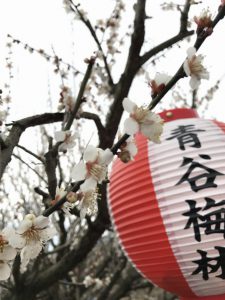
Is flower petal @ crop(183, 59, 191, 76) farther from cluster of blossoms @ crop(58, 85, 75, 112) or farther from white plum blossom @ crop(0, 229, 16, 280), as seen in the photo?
cluster of blossoms @ crop(58, 85, 75, 112)

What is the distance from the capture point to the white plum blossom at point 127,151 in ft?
3.82

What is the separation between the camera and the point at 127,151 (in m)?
1.17

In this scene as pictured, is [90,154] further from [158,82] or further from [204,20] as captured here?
[204,20]

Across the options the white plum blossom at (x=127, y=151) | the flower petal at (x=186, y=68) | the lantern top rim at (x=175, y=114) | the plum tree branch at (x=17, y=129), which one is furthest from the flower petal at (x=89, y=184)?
the lantern top rim at (x=175, y=114)

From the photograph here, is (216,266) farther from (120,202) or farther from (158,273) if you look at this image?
(120,202)

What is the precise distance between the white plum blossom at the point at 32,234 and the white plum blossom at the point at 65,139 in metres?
0.54

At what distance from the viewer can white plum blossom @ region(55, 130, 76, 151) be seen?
167 centimetres

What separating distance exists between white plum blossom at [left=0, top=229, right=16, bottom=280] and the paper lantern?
→ 1.15 meters

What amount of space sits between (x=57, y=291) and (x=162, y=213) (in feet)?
11.8

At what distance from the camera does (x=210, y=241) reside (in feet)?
6.57

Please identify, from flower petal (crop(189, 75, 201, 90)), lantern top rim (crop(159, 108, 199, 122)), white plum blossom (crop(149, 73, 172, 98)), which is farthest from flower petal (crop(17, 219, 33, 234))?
lantern top rim (crop(159, 108, 199, 122))

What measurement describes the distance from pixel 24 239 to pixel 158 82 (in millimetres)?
522

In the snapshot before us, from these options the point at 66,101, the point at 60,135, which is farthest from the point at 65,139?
Answer: the point at 66,101

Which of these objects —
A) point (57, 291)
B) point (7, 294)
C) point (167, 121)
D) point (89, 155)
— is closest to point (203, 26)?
point (89, 155)
